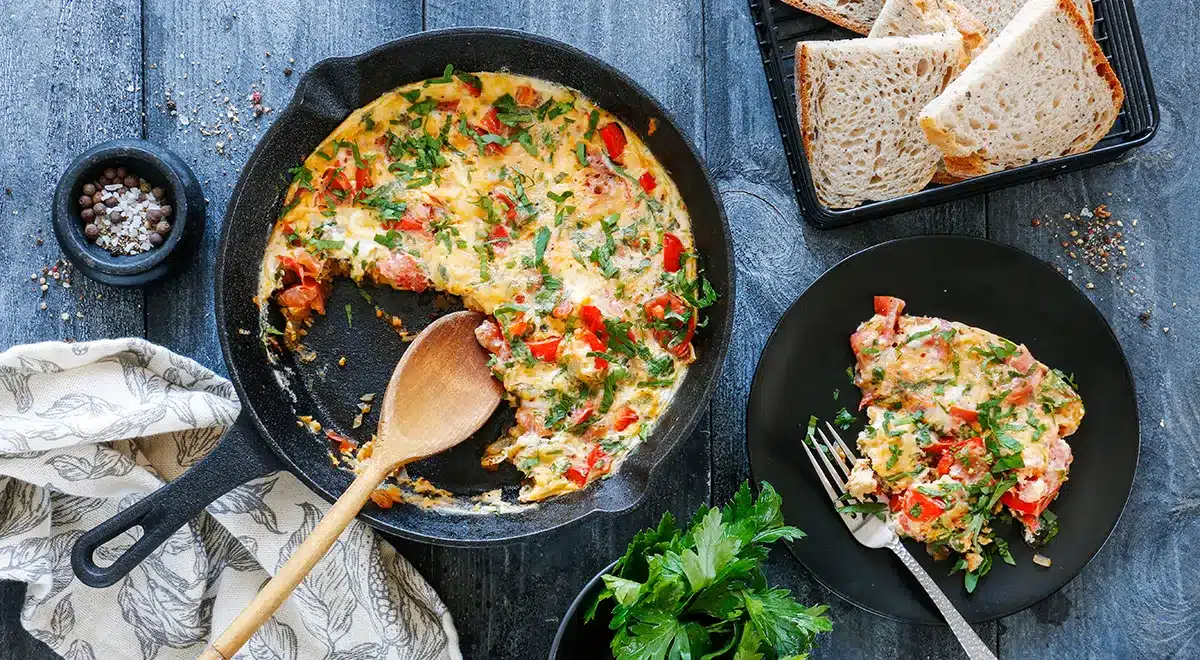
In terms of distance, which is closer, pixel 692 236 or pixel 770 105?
pixel 692 236

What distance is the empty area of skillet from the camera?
111 inches

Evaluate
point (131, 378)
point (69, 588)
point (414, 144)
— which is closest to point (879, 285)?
point (414, 144)

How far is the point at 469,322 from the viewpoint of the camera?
2.99 meters

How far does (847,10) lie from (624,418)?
145cm

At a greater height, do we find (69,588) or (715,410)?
(715,410)

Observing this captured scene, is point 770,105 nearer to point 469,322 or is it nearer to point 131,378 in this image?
point 469,322

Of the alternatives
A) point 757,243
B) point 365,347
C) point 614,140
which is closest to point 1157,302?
point 757,243

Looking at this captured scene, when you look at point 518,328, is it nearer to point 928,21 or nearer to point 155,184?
point 155,184

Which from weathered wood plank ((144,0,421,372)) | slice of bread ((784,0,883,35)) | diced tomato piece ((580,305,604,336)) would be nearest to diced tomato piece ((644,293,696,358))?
diced tomato piece ((580,305,604,336))

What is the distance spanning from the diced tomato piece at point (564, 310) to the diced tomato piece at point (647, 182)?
0.42 metres

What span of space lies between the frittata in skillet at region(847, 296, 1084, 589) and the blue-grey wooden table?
357 mm

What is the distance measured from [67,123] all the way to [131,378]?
90cm

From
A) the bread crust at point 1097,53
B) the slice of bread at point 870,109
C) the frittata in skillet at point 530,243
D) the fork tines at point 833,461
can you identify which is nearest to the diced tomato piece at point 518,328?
the frittata in skillet at point 530,243

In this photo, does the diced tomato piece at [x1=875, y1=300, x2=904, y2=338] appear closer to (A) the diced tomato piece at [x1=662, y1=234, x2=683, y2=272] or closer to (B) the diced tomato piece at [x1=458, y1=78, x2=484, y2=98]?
(A) the diced tomato piece at [x1=662, y1=234, x2=683, y2=272]
